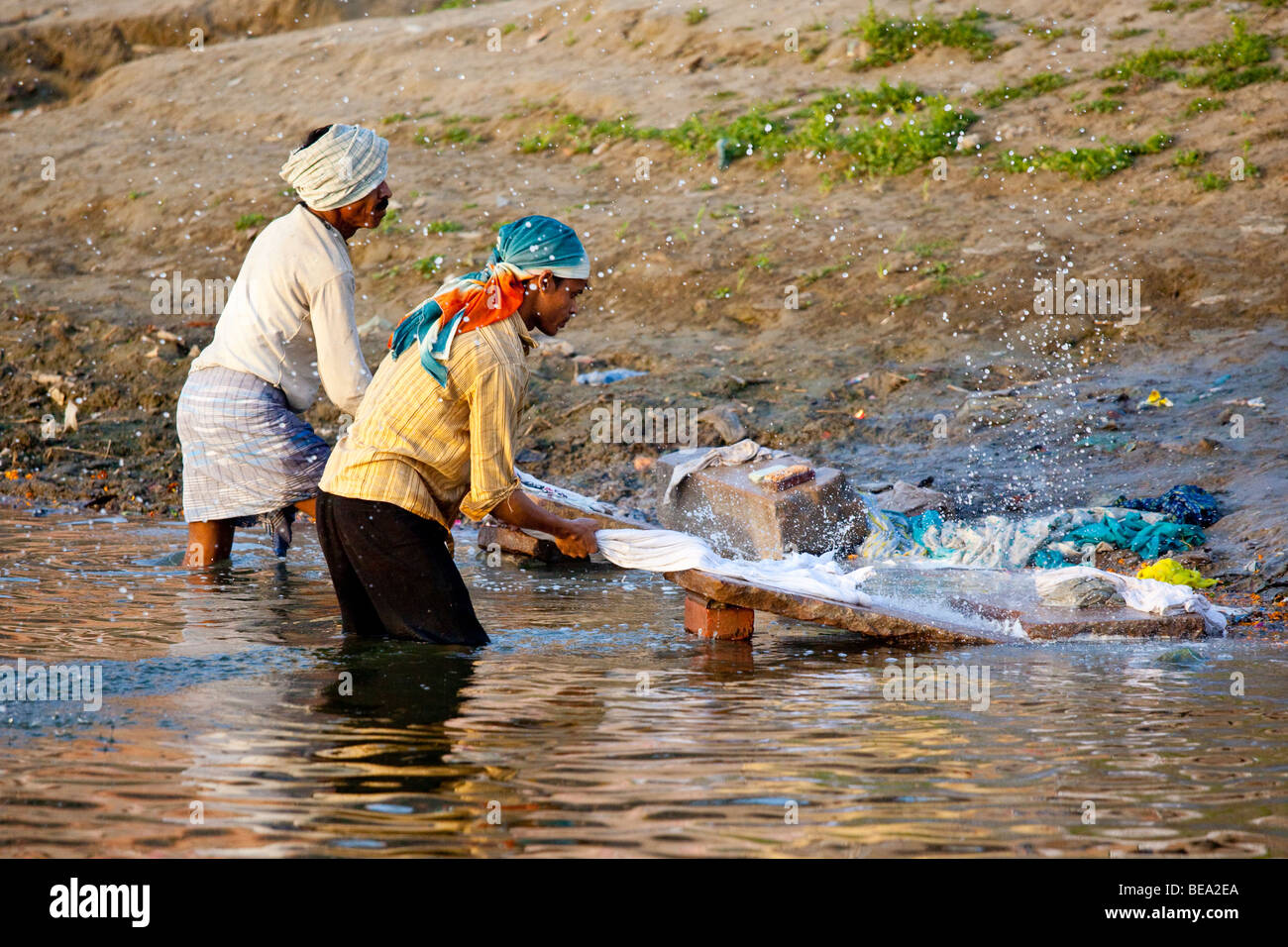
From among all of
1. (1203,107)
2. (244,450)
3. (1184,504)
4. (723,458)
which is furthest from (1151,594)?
(1203,107)

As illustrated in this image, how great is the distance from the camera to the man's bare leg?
241 inches

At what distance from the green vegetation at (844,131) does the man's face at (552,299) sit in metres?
6.07

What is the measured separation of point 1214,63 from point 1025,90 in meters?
1.24

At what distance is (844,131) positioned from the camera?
10195 millimetres

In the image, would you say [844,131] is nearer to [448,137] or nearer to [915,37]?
[915,37]

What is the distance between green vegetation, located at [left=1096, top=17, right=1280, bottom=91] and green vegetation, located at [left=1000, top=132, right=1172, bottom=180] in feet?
2.26

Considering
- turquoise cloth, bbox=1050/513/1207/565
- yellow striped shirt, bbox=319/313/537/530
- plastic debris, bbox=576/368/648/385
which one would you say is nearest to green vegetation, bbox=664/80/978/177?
plastic debris, bbox=576/368/648/385

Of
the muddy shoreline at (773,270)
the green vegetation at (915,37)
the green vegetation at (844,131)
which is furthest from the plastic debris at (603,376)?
the green vegetation at (915,37)

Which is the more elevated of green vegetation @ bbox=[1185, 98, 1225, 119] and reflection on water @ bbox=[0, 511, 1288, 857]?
green vegetation @ bbox=[1185, 98, 1225, 119]

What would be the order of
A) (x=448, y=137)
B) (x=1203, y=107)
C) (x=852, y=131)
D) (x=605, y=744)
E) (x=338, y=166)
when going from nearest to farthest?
(x=605, y=744)
(x=338, y=166)
(x=1203, y=107)
(x=852, y=131)
(x=448, y=137)

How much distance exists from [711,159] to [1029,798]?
7.52 meters

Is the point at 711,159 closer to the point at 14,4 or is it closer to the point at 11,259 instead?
the point at 11,259

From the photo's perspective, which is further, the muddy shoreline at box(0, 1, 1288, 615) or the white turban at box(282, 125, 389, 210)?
the muddy shoreline at box(0, 1, 1288, 615)

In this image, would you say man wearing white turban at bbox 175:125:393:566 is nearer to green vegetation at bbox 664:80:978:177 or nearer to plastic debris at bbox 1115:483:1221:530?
plastic debris at bbox 1115:483:1221:530
